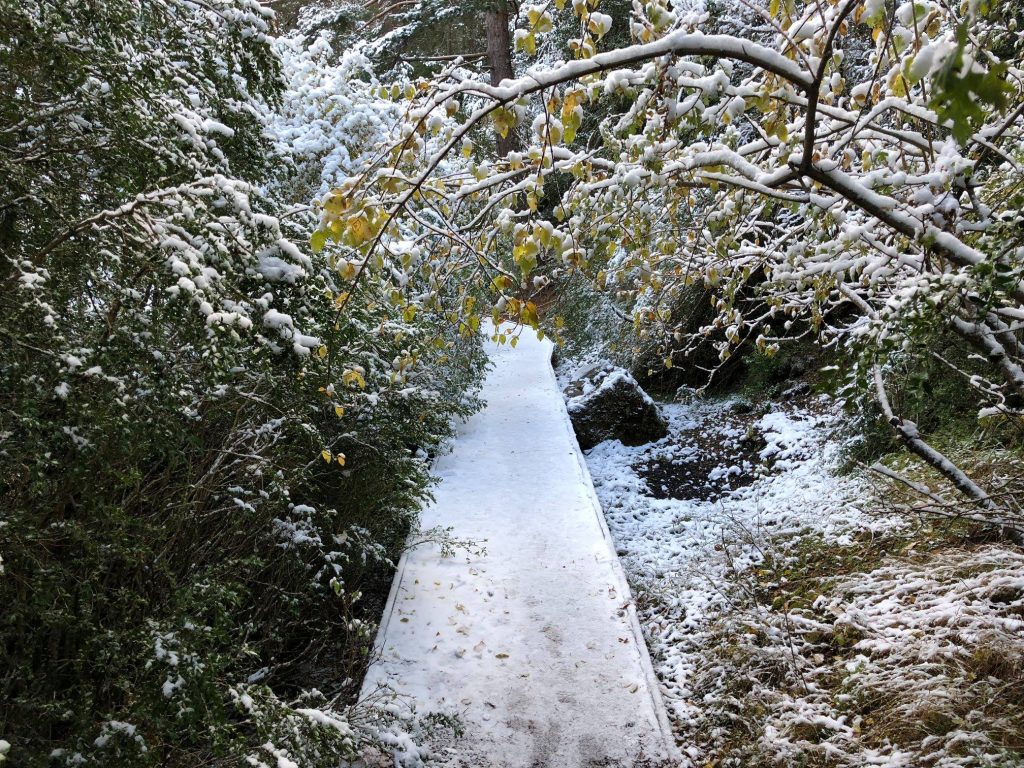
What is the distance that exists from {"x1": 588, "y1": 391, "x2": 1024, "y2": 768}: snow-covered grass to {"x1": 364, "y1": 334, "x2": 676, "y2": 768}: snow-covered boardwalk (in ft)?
1.10

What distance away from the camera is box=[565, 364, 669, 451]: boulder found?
7.95m

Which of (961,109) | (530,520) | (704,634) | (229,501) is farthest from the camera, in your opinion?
(530,520)

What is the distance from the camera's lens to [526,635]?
12.6 ft

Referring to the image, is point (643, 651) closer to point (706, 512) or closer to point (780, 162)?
point (706, 512)

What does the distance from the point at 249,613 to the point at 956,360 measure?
509 centimetres

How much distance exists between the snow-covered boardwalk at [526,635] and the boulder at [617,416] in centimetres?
185

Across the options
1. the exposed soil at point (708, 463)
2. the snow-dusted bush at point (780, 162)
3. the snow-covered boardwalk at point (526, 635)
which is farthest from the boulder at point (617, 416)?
the snow-dusted bush at point (780, 162)

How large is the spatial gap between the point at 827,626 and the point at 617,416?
468 centimetres

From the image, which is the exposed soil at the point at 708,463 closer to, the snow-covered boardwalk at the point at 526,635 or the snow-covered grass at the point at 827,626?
the snow-covered grass at the point at 827,626

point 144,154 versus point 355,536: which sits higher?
point 144,154

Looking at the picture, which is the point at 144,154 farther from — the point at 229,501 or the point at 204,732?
the point at 204,732

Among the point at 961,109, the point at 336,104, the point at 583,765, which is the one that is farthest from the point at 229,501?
the point at 336,104

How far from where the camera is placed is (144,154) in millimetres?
2203

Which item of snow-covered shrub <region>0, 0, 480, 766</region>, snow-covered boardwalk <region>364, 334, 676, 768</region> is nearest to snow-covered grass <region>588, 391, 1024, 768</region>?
snow-covered boardwalk <region>364, 334, 676, 768</region>
